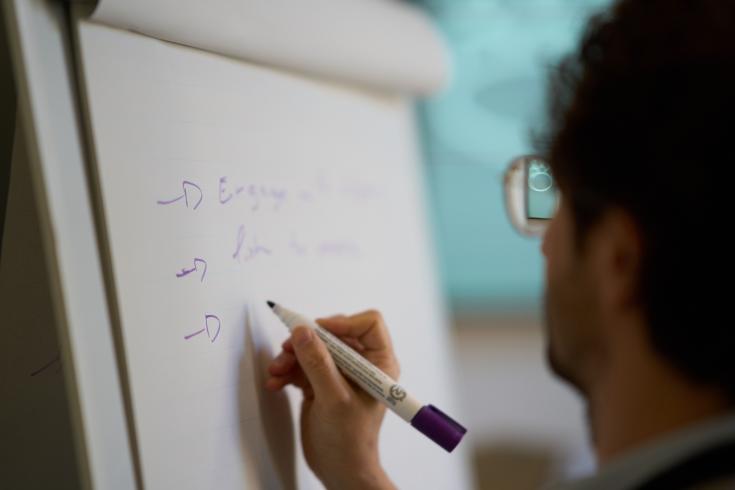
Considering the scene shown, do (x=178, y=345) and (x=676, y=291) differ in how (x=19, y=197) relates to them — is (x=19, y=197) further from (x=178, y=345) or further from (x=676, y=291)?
(x=676, y=291)

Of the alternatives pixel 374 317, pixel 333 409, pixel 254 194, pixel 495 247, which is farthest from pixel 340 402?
pixel 495 247

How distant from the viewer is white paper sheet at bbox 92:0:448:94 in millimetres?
734

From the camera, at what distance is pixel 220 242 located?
77 centimetres

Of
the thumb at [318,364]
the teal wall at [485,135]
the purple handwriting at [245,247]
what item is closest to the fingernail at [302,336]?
the thumb at [318,364]

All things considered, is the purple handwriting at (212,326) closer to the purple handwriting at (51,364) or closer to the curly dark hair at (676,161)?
the purple handwriting at (51,364)

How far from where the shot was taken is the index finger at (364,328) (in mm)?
822

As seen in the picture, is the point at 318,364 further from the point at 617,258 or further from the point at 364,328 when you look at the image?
the point at 617,258

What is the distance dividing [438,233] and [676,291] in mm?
1514

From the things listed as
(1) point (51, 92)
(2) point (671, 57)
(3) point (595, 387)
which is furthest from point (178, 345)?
(2) point (671, 57)

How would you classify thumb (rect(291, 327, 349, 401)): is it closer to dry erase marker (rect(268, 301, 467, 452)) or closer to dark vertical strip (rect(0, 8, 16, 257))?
dry erase marker (rect(268, 301, 467, 452))

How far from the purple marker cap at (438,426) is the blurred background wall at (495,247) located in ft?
3.94

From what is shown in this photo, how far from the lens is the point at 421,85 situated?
47.7 inches

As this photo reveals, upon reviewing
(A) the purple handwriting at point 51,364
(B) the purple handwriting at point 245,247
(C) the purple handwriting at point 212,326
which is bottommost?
(A) the purple handwriting at point 51,364

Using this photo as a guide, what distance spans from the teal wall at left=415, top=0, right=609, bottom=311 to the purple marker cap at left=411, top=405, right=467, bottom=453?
47.8 inches
